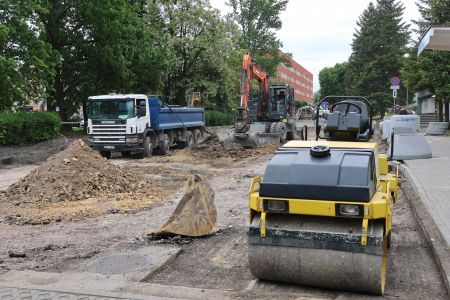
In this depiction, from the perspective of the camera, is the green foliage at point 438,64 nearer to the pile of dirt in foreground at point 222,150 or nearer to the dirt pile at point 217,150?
the pile of dirt in foreground at point 222,150

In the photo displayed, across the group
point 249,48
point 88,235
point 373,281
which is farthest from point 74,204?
point 249,48

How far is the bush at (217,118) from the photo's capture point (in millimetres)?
50053

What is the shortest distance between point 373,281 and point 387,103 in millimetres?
53897

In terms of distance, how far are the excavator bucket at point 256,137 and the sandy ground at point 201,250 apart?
11816mm

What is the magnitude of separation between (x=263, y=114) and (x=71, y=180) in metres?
15.6

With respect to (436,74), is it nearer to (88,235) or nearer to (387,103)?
(88,235)

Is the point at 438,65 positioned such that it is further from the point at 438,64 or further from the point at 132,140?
the point at 132,140

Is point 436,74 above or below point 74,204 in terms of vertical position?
above

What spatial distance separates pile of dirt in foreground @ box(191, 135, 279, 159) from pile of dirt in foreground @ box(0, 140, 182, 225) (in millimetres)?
7301

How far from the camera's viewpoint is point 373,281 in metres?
4.80

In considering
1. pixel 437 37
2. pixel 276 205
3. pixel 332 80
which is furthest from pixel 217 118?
pixel 332 80

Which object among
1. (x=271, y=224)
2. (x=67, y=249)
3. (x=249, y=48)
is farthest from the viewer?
(x=249, y=48)

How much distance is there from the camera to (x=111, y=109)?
20.7 meters

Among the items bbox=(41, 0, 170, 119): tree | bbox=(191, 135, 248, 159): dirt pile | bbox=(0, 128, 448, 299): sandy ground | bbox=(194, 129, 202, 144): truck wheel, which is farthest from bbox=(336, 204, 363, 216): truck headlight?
bbox=(41, 0, 170, 119): tree
